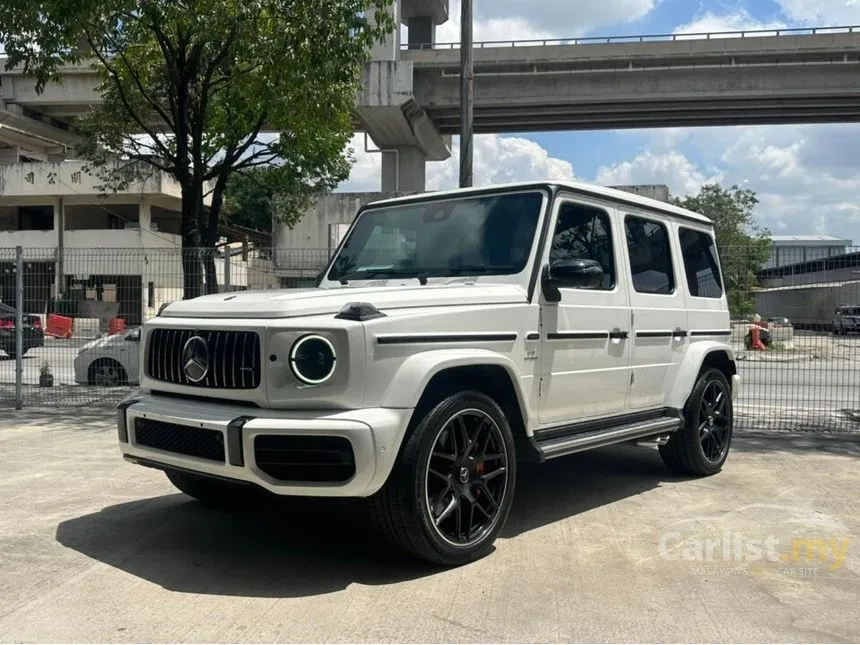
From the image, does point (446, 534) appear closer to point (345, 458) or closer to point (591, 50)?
point (345, 458)

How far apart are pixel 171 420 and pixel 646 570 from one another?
8.75ft

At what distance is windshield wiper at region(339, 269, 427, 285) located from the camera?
5031 mm

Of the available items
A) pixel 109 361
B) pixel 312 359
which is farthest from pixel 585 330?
pixel 109 361

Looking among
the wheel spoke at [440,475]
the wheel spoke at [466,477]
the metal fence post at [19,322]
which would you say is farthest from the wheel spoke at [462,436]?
the metal fence post at [19,322]

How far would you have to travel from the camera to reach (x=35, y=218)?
131ft

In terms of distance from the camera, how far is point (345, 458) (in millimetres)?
3625

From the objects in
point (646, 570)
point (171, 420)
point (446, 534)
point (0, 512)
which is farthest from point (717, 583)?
point (0, 512)

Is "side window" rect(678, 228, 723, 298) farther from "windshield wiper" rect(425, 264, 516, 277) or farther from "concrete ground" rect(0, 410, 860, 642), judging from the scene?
"windshield wiper" rect(425, 264, 516, 277)

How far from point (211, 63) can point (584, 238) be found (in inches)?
357

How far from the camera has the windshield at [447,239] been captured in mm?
4891

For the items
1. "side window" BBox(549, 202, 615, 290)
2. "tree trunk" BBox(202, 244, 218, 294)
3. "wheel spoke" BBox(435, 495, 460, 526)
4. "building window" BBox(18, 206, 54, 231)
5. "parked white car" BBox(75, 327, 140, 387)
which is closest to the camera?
"wheel spoke" BBox(435, 495, 460, 526)

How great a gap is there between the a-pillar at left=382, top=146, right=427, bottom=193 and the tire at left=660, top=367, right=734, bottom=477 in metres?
35.4

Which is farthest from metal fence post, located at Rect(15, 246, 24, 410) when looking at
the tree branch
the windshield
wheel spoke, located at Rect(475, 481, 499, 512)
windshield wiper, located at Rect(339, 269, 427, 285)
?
wheel spoke, located at Rect(475, 481, 499, 512)

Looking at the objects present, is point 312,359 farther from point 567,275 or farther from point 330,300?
point 567,275
